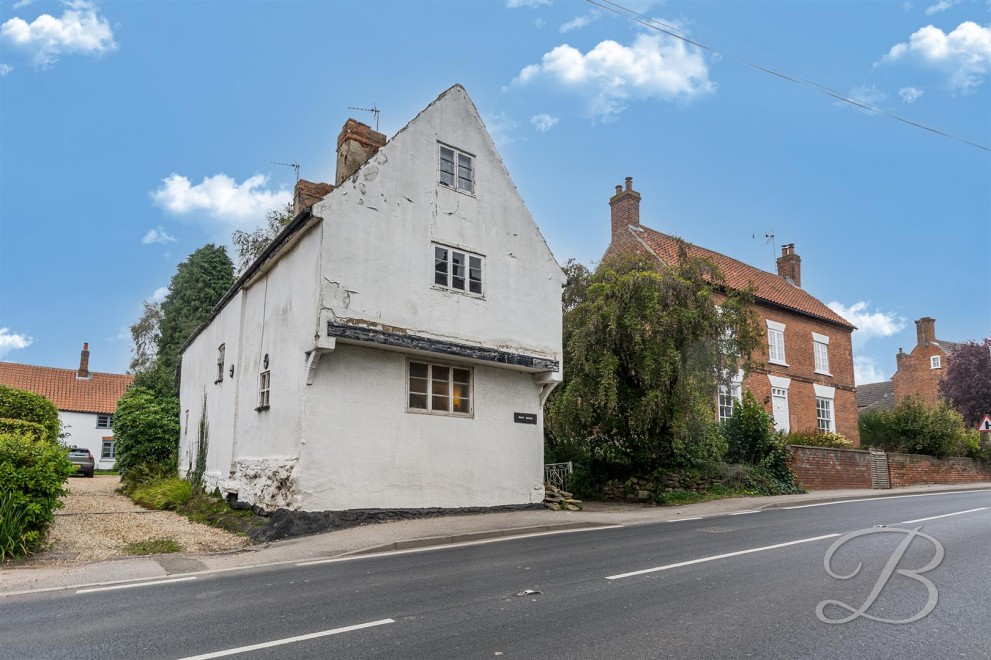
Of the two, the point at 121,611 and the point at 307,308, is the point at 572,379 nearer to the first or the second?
the point at 307,308

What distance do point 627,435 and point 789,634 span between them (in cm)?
1299

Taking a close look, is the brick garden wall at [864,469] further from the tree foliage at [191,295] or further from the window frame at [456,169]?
the tree foliage at [191,295]

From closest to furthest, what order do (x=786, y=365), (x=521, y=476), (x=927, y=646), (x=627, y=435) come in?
(x=927, y=646) < (x=521, y=476) < (x=627, y=435) < (x=786, y=365)

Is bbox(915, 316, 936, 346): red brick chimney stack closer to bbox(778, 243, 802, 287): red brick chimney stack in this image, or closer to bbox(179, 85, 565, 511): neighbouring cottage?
bbox(778, 243, 802, 287): red brick chimney stack

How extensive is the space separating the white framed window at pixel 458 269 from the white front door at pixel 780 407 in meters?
18.7

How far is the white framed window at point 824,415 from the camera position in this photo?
3048 cm

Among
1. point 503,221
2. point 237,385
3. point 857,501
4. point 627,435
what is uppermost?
point 503,221

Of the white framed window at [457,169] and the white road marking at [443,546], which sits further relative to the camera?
the white framed window at [457,169]

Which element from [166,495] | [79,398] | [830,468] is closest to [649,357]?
[830,468]

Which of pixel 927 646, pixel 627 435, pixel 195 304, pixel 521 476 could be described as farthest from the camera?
pixel 195 304

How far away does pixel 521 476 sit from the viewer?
1509 centimetres

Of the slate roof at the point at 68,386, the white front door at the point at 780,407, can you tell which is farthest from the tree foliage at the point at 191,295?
the white front door at the point at 780,407

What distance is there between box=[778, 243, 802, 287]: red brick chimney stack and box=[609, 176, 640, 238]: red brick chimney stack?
11576 mm

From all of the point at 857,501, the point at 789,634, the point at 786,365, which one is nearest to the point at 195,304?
the point at 786,365
